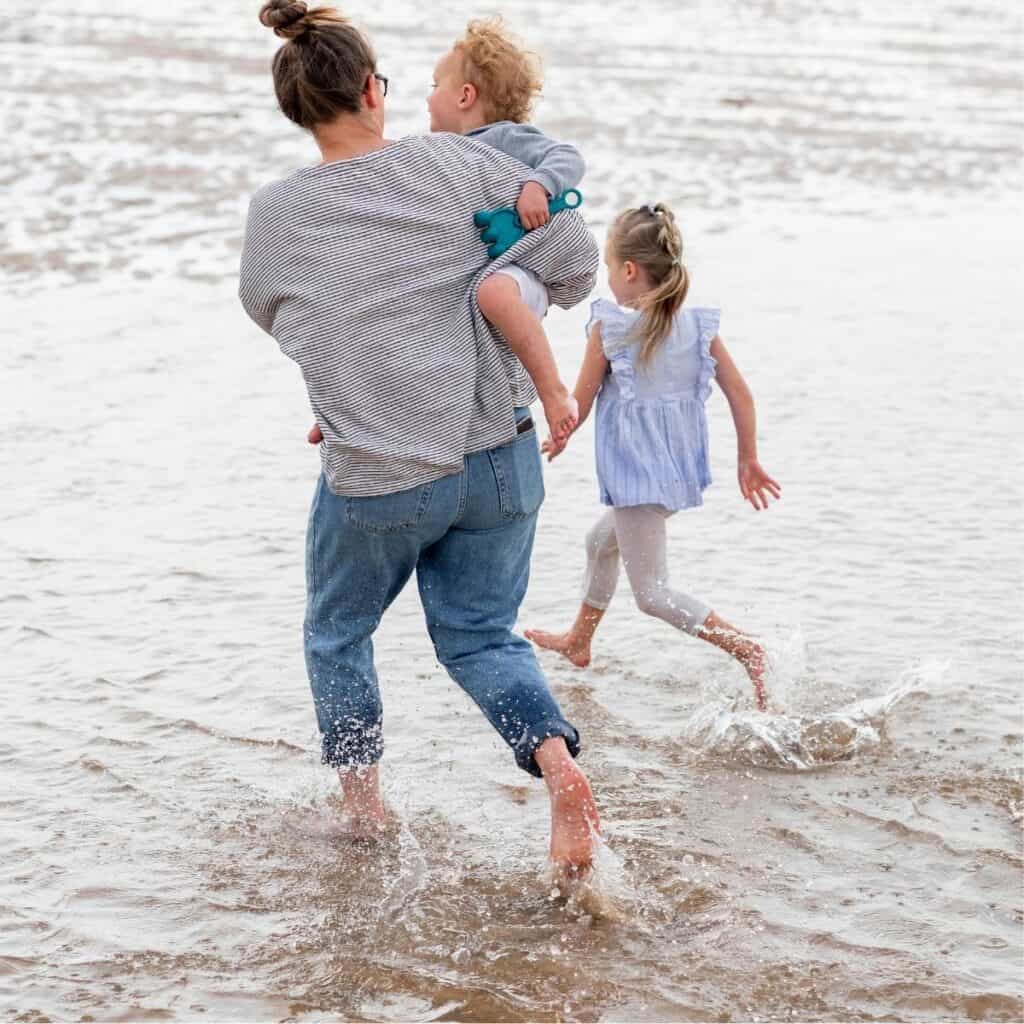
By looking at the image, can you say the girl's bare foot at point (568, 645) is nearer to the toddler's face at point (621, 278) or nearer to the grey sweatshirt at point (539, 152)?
the toddler's face at point (621, 278)

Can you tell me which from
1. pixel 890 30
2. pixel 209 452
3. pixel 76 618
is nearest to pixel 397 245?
pixel 76 618

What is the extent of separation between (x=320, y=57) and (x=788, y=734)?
2231 mm

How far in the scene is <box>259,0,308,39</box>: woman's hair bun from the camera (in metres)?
3.24

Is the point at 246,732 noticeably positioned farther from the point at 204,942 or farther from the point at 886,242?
the point at 886,242

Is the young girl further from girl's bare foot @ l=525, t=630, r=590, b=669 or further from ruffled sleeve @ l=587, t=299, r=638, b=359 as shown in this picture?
girl's bare foot @ l=525, t=630, r=590, b=669

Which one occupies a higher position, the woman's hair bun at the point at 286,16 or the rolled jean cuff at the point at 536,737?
the woman's hair bun at the point at 286,16

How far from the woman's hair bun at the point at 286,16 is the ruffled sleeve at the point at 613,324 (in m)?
1.56

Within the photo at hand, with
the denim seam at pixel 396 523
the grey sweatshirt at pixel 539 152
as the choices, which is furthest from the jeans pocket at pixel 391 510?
the grey sweatshirt at pixel 539 152

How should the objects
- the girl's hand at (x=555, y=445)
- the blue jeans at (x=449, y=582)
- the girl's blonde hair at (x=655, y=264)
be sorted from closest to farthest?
the blue jeans at (x=449, y=582) → the girl's hand at (x=555, y=445) → the girl's blonde hair at (x=655, y=264)

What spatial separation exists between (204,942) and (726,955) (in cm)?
108

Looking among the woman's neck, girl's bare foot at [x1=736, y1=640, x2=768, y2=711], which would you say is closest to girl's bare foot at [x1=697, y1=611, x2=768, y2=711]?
girl's bare foot at [x1=736, y1=640, x2=768, y2=711]

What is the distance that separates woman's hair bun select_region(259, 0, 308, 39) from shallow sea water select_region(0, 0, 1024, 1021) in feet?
5.99

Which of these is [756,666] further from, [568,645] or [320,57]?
[320,57]

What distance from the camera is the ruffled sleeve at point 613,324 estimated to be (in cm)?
464
